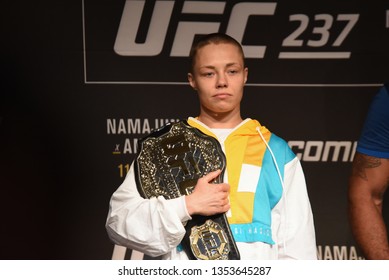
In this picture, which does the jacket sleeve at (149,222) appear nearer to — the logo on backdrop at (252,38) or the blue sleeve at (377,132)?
the blue sleeve at (377,132)

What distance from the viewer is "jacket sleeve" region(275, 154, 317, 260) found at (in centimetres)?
300

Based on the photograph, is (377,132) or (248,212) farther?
(377,132)

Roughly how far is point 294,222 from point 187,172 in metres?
0.45

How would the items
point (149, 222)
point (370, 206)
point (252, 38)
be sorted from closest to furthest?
point (149, 222) < point (370, 206) < point (252, 38)

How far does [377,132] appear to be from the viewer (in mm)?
3338

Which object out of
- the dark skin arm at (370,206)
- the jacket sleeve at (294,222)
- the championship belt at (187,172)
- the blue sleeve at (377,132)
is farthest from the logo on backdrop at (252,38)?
the jacket sleeve at (294,222)

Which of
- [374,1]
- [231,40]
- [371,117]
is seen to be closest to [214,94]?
[231,40]

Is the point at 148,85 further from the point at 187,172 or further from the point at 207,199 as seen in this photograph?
the point at 207,199

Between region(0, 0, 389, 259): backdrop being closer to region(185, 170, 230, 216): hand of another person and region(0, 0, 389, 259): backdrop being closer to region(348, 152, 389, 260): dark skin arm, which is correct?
region(348, 152, 389, 260): dark skin arm

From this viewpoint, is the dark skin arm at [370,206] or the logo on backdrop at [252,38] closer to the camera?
the dark skin arm at [370,206]

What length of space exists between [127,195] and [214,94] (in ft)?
1.66

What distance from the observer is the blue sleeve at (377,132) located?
3.33 m

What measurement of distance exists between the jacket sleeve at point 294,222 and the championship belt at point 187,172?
19 centimetres

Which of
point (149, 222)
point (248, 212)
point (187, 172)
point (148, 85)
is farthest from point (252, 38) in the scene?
point (149, 222)
